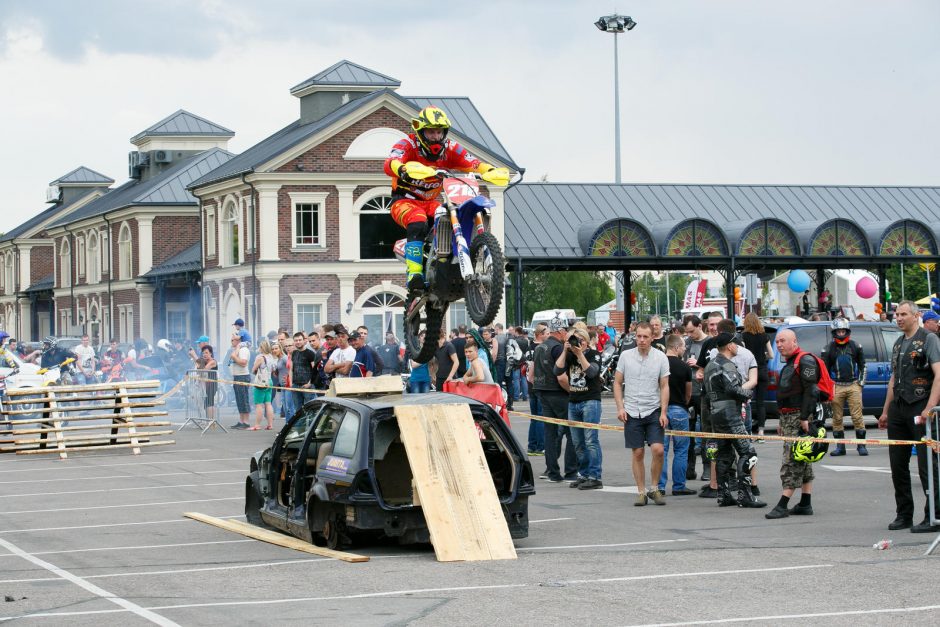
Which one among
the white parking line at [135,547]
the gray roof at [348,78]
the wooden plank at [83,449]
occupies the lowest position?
A: the white parking line at [135,547]

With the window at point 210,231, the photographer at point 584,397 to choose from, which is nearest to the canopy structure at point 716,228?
the window at point 210,231

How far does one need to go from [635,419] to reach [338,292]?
3243 cm

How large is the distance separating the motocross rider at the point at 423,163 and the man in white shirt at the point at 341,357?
886cm

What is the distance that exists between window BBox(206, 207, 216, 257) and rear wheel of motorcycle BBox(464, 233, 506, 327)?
39103 mm

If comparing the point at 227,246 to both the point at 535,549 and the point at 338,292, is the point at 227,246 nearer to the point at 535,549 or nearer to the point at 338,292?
the point at 338,292

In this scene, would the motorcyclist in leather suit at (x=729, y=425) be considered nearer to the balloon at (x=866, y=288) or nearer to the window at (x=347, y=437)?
the window at (x=347, y=437)

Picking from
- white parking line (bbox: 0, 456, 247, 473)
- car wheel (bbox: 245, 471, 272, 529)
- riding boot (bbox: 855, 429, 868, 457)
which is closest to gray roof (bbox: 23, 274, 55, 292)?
white parking line (bbox: 0, 456, 247, 473)

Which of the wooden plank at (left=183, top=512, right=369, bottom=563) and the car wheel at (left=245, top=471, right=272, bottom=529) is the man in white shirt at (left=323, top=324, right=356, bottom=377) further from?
the car wheel at (left=245, top=471, right=272, bottom=529)

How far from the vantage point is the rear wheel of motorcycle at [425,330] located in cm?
1422

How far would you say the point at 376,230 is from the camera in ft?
153

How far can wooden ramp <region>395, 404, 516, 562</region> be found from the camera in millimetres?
10836

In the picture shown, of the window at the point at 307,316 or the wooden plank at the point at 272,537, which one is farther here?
the window at the point at 307,316

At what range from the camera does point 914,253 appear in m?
46.7

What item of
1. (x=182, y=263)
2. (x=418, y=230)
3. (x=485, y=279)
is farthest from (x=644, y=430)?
(x=182, y=263)
